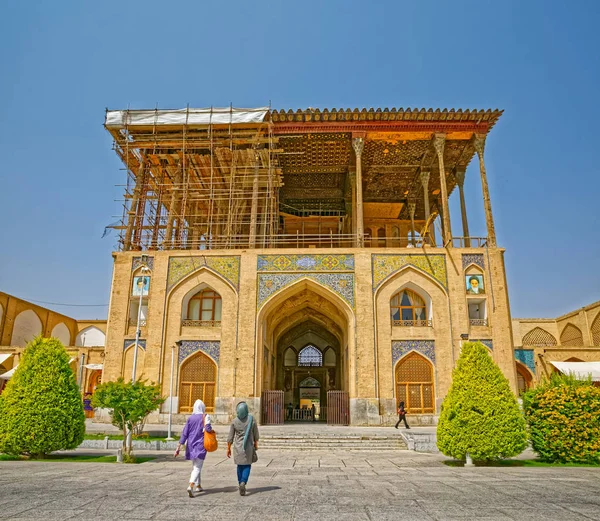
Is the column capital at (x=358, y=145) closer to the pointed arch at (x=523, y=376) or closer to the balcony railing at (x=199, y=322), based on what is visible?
the balcony railing at (x=199, y=322)

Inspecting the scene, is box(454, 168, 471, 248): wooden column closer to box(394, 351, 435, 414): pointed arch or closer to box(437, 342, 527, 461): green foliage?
box(394, 351, 435, 414): pointed arch

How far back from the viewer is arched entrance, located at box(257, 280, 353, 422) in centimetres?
2031

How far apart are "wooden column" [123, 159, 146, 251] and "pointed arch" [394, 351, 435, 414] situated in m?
11.5

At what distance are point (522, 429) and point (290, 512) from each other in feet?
19.6

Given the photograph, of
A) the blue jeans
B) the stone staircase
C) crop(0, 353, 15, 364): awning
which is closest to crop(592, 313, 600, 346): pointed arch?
the stone staircase

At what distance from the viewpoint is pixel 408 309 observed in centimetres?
1850

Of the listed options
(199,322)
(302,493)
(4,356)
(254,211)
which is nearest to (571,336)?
(254,211)

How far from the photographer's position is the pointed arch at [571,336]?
27.7 meters

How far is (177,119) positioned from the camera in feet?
65.8

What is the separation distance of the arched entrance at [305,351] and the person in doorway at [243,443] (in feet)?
41.8

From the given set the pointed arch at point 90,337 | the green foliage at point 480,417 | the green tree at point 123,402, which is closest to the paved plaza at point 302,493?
the green foliage at point 480,417

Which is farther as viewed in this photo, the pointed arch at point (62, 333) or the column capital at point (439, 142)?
the pointed arch at point (62, 333)

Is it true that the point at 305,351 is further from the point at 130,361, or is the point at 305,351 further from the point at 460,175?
the point at 460,175

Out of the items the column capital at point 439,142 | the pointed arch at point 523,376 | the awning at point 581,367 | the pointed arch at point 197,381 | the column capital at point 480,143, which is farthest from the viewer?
the pointed arch at point 523,376
